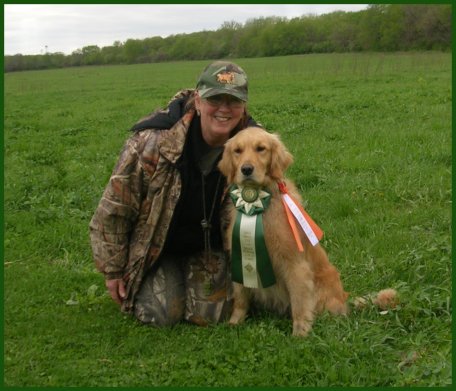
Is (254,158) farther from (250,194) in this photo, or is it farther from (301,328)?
(301,328)

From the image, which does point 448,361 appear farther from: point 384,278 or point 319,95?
point 319,95

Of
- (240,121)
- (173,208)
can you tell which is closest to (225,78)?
(240,121)

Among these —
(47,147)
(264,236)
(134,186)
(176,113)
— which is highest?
(176,113)

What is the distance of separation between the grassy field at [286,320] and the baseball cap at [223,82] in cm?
172

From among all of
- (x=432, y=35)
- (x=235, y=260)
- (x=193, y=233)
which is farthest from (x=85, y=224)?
(x=432, y=35)

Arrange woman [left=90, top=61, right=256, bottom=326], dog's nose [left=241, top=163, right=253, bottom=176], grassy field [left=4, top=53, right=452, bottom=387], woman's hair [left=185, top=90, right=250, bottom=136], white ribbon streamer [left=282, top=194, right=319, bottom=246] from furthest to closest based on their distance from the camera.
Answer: woman's hair [left=185, top=90, right=250, bottom=136] → woman [left=90, top=61, right=256, bottom=326] → white ribbon streamer [left=282, top=194, right=319, bottom=246] → dog's nose [left=241, top=163, right=253, bottom=176] → grassy field [left=4, top=53, right=452, bottom=387]

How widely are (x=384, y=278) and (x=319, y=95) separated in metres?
13.1

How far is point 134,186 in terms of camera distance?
4.13 meters

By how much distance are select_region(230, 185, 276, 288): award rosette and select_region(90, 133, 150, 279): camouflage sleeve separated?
777 millimetres

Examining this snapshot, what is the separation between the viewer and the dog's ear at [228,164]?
392cm

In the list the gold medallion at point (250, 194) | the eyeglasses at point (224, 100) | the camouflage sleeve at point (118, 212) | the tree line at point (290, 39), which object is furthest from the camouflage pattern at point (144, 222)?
the tree line at point (290, 39)

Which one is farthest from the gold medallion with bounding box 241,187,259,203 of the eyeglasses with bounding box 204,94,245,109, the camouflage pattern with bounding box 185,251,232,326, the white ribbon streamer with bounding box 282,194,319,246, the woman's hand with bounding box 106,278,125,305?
the woman's hand with bounding box 106,278,125,305

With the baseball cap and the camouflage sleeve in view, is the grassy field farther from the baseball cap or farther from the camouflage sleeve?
the baseball cap

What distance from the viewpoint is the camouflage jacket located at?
406cm
